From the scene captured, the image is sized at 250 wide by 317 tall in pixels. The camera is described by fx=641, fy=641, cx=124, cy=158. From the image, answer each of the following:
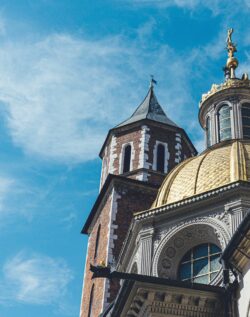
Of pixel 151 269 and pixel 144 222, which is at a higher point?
pixel 144 222

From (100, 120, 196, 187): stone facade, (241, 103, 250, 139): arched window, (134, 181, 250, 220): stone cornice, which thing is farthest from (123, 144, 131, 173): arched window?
(134, 181, 250, 220): stone cornice

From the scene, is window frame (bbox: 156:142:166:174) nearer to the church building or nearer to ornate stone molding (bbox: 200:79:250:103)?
the church building

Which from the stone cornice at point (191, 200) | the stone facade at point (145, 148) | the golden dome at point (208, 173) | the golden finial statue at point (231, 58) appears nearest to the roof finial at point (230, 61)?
the golden finial statue at point (231, 58)

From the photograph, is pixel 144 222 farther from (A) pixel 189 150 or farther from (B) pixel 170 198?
(A) pixel 189 150

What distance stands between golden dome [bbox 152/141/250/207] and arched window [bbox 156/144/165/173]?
23.3ft

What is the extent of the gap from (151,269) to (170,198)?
2650 mm

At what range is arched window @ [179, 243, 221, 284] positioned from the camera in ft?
58.1

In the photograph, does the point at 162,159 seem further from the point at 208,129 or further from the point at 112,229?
the point at 112,229

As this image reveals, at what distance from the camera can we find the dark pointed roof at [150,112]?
3036cm

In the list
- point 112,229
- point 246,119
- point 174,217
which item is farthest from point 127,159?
point 174,217

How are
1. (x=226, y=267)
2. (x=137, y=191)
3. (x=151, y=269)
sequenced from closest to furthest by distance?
(x=226, y=267) → (x=151, y=269) → (x=137, y=191)

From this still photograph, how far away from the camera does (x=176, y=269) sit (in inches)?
728

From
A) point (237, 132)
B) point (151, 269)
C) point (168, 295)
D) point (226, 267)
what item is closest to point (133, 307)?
point (168, 295)

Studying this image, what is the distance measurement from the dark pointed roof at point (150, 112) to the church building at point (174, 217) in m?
0.08
